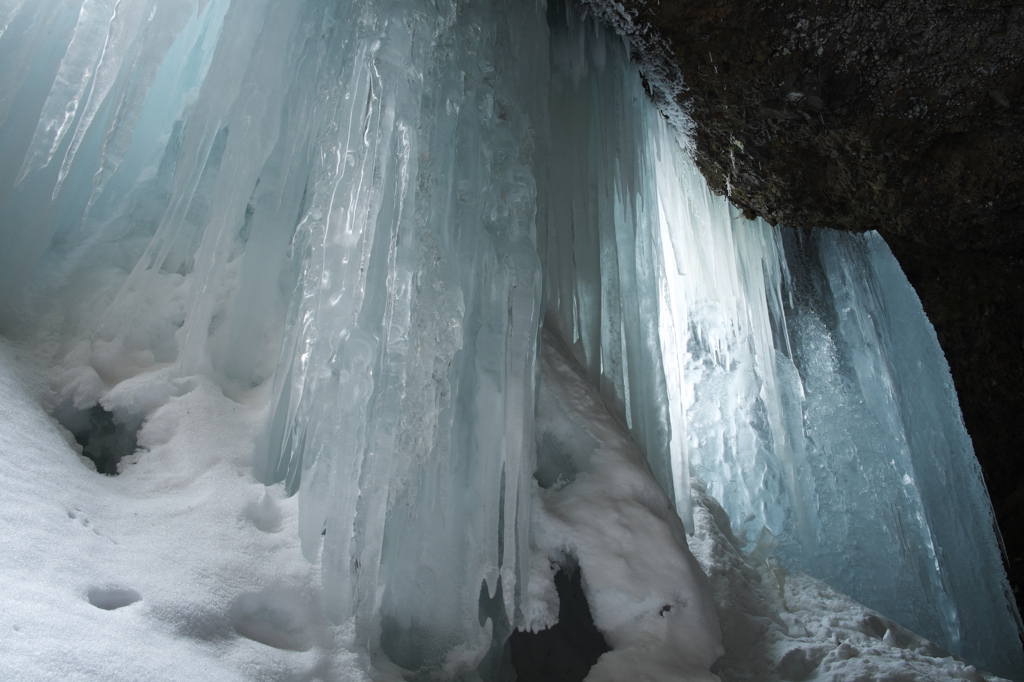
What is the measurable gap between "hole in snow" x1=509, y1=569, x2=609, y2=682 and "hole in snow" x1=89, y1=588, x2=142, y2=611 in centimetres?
135

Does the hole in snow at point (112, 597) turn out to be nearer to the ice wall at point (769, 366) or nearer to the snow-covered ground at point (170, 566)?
the snow-covered ground at point (170, 566)

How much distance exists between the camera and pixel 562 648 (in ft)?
8.15

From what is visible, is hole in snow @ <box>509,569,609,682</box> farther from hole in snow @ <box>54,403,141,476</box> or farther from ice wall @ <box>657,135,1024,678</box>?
ice wall @ <box>657,135,1024,678</box>

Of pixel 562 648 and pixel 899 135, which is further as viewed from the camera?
pixel 899 135

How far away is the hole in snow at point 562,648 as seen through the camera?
8.05ft

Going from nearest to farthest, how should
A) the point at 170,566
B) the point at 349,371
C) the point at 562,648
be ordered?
the point at 170,566
the point at 349,371
the point at 562,648

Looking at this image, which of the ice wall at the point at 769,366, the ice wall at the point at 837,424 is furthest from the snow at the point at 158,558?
the ice wall at the point at 837,424

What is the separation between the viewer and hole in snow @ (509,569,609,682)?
2.46m

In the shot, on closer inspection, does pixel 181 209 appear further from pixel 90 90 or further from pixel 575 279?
pixel 575 279

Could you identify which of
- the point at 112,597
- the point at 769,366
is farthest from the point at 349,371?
the point at 769,366

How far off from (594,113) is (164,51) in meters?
2.17

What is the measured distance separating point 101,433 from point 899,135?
393 cm

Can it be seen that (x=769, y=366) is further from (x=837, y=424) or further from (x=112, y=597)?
(x=112, y=597)

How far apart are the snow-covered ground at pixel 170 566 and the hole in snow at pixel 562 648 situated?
107 millimetres
